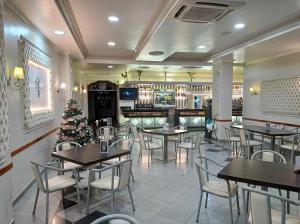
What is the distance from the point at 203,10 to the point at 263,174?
102 inches

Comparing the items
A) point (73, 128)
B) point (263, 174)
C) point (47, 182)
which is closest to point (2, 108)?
point (47, 182)

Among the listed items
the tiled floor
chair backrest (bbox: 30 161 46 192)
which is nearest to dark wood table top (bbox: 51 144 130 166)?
chair backrest (bbox: 30 161 46 192)

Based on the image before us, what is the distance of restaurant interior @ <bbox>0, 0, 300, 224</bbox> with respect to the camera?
9.28 feet

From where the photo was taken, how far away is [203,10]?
3637 mm

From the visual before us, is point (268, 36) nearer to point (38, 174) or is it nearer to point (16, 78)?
point (16, 78)

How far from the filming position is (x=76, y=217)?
121 inches

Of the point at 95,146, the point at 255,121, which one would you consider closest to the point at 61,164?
the point at 95,146

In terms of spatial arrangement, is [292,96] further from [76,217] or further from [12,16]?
[12,16]

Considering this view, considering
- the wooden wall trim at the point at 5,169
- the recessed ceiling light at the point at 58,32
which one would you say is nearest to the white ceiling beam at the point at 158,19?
the recessed ceiling light at the point at 58,32

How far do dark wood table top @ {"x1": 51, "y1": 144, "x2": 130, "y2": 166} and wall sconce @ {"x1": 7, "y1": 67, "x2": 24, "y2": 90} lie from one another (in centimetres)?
123

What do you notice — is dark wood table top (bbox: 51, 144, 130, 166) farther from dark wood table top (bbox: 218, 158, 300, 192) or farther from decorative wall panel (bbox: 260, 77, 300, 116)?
decorative wall panel (bbox: 260, 77, 300, 116)

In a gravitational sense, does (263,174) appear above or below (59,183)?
above

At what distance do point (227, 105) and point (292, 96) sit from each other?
206 centimetres

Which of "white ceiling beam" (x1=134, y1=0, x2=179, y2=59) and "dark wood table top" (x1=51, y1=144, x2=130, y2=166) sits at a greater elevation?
"white ceiling beam" (x1=134, y1=0, x2=179, y2=59)
